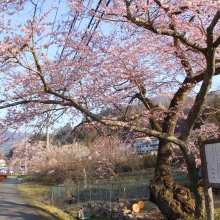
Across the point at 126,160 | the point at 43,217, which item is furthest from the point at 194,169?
the point at 126,160

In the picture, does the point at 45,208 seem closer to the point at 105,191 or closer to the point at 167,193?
the point at 105,191

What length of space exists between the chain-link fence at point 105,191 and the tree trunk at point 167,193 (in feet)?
22.3

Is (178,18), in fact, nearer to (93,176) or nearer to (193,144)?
(193,144)

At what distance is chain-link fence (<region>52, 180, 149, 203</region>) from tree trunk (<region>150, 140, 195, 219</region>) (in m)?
6.80

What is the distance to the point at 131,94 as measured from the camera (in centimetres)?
1127

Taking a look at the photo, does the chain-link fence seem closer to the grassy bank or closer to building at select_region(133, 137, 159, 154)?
the grassy bank

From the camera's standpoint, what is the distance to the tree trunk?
9148 millimetres

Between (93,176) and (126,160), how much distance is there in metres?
9.36

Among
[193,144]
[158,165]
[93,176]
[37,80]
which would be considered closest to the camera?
[37,80]

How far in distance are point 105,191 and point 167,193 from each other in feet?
33.0

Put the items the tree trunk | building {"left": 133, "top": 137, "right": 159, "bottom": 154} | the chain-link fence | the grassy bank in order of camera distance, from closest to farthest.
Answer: the tree trunk, the grassy bank, building {"left": 133, "top": 137, "right": 159, "bottom": 154}, the chain-link fence

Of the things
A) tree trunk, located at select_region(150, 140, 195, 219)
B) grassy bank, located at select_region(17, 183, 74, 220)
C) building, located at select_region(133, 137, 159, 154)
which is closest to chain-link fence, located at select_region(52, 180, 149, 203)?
grassy bank, located at select_region(17, 183, 74, 220)

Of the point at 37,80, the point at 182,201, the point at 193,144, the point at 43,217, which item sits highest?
the point at 37,80

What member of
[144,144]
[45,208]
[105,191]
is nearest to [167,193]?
[45,208]
